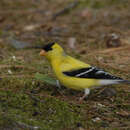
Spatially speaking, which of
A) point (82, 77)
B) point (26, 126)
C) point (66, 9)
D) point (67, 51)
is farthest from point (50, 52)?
point (66, 9)

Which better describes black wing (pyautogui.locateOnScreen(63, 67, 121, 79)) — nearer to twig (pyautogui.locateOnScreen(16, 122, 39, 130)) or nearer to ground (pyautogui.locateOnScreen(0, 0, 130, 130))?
ground (pyautogui.locateOnScreen(0, 0, 130, 130))

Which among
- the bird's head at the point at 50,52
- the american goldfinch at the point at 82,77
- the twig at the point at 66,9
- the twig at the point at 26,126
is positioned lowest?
the twig at the point at 26,126

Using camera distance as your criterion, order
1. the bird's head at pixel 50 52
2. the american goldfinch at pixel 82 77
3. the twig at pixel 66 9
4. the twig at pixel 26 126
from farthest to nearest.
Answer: the twig at pixel 66 9 → the bird's head at pixel 50 52 → the american goldfinch at pixel 82 77 → the twig at pixel 26 126

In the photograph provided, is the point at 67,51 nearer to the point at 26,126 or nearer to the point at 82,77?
the point at 82,77

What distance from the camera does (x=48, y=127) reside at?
287cm

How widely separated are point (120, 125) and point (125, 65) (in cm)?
188

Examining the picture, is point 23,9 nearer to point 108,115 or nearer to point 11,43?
point 11,43

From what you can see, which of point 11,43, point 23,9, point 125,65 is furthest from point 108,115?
point 23,9

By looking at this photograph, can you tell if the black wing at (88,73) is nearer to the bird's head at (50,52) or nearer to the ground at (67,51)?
the ground at (67,51)

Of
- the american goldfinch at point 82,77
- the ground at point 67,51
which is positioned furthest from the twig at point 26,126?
the american goldfinch at point 82,77

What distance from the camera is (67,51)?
581 centimetres

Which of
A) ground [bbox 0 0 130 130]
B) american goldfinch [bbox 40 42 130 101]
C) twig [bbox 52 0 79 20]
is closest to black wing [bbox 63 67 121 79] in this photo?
american goldfinch [bbox 40 42 130 101]

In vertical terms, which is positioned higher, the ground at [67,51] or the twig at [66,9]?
the twig at [66,9]

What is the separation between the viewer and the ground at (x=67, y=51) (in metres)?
3.10
